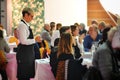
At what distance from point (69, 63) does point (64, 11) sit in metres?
7.57

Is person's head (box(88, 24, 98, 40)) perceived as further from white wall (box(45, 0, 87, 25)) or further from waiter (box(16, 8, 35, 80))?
white wall (box(45, 0, 87, 25))

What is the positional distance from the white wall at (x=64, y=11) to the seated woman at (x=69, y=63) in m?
7.00

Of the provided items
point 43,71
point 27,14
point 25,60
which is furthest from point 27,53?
point 27,14

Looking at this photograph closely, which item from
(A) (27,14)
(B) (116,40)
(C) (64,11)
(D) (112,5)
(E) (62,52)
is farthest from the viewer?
(C) (64,11)

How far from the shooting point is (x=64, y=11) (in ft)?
39.1

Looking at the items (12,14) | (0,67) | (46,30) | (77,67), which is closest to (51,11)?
(12,14)

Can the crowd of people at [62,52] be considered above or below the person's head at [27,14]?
below

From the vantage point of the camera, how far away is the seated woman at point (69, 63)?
443 centimetres

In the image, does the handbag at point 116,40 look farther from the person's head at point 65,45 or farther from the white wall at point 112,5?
the white wall at point 112,5

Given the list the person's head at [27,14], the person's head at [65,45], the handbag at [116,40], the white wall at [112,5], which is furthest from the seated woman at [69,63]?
the white wall at [112,5]

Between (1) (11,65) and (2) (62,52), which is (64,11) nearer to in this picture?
(1) (11,65)

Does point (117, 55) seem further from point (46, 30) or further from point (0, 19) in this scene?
point (0, 19)

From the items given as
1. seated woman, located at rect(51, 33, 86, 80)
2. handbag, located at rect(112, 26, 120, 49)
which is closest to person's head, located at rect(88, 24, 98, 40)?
seated woman, located at rect(51, 33, 86, 80)

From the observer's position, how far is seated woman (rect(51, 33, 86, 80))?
14.5 feet
